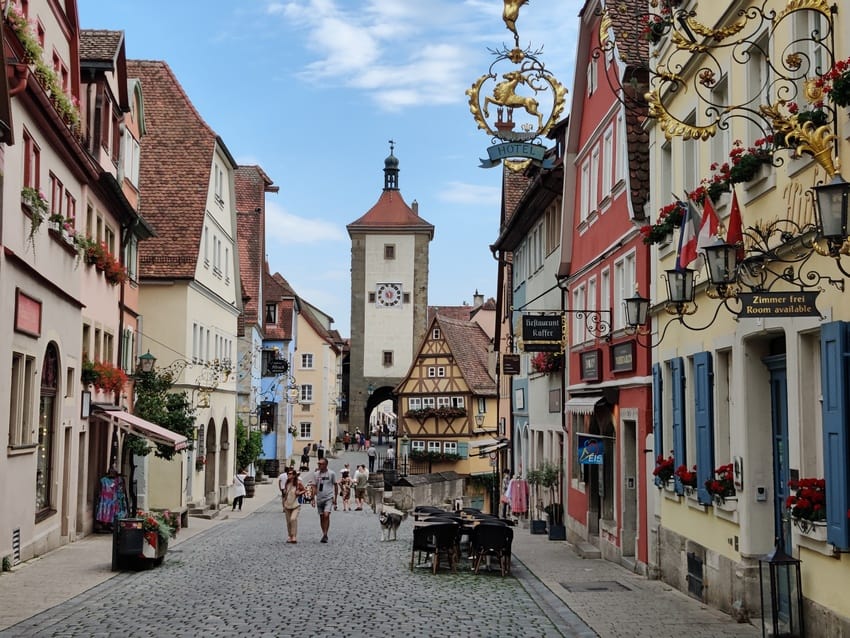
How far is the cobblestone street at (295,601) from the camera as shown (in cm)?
1148

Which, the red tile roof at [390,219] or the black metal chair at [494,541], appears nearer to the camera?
the black metal chair at [494,541]

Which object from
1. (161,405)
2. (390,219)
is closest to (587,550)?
(161,405)

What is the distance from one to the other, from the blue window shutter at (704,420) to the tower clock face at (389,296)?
72.3 meters

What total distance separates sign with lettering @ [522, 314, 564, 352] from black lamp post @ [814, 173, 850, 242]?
15.8 meters

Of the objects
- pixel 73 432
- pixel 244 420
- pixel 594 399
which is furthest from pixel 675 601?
pixel 244 420

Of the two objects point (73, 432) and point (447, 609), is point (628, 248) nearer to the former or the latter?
point (447, 609)

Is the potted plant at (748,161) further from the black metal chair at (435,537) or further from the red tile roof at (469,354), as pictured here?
the red tile roof at (469,354)

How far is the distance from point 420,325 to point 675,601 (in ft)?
235

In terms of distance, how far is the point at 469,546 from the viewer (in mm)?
17906

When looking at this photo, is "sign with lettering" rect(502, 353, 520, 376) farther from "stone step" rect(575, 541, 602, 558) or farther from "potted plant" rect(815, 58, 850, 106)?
"potted plant" rect(815, 58, 850, 106)

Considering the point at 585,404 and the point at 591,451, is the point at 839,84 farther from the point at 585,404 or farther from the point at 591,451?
the point at 591,451

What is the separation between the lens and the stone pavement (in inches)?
454

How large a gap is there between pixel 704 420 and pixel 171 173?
23.7 meters

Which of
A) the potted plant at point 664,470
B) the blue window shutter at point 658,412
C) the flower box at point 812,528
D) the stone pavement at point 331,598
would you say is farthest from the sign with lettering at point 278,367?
the flower box at point 812,528
